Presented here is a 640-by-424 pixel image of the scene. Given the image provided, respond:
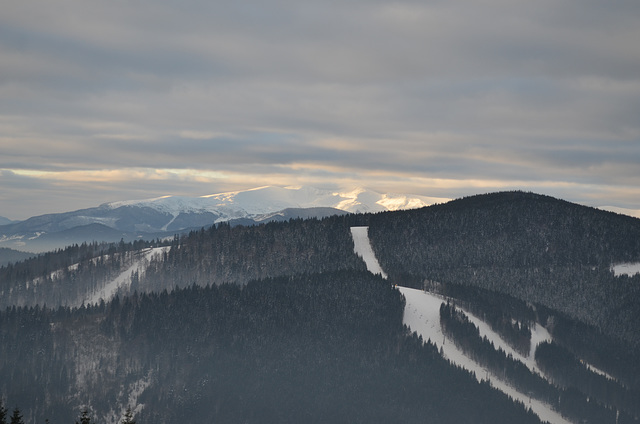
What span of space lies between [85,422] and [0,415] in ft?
44.5

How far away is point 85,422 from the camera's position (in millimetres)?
106562

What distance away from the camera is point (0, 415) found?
112750mm
